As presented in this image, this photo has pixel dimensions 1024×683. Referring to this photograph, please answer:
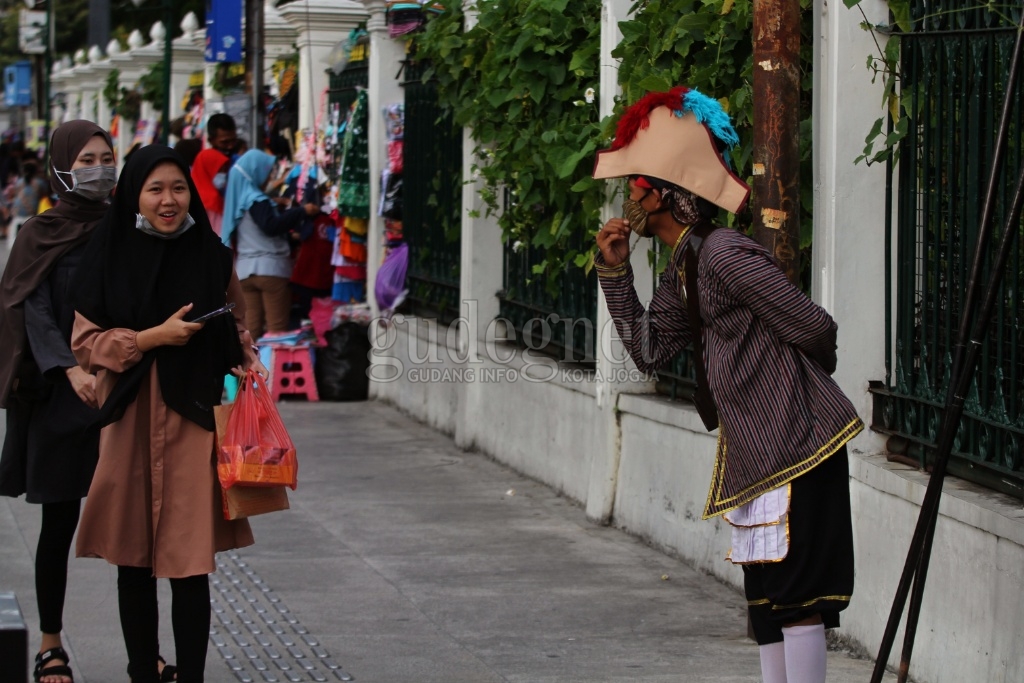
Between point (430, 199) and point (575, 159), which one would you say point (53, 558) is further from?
point (430, 199)

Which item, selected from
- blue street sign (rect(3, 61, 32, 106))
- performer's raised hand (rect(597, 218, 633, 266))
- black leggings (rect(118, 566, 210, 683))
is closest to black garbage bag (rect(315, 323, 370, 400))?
black leggings (rect(118, 566, 210, 683))

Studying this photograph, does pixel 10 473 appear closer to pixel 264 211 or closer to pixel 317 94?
pixel 264 211

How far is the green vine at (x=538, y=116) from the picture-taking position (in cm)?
823

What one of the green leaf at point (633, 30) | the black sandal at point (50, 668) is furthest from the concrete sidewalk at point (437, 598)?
the green leaf at point (633, 30)

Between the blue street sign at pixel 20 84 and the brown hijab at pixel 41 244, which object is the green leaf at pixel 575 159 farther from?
the blue street sign at pixel 20 84

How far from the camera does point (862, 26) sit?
222 inches

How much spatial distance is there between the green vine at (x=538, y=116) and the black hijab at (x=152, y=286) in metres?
3.18

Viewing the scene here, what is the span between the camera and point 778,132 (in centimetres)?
529

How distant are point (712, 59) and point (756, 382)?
2957 mm

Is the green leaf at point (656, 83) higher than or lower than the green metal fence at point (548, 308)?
higher

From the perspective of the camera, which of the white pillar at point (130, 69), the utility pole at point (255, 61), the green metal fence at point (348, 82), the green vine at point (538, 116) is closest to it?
the green vine at point (538, 116)

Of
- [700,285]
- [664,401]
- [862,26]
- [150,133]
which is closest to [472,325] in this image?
[664,401]

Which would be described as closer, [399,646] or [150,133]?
[399,646]

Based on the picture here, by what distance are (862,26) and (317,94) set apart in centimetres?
1006
